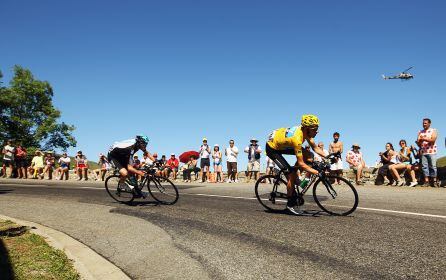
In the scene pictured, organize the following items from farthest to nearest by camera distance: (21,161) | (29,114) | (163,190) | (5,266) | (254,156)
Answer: (29,114), (21,161), (254,156), (163,190), (5,266)

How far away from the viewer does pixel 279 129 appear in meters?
8.12

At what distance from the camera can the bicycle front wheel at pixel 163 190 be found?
33.2 ft

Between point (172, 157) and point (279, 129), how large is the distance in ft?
45.6

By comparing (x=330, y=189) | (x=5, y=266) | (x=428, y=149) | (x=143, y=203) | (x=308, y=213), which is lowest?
(x=5, y=266)

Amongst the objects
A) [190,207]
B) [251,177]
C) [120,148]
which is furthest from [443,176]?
[120,148]

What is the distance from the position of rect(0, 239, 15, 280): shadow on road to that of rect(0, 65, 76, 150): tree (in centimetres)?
4838

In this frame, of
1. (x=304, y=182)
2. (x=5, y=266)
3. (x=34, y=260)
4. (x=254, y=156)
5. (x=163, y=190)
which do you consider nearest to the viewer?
(x=5, y=266)

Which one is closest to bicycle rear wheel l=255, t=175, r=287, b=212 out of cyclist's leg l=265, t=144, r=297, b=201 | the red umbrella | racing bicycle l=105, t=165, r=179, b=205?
cyclist's leg l=265, t=144, r=297, b=201

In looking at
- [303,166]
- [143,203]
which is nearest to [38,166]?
[143,203]

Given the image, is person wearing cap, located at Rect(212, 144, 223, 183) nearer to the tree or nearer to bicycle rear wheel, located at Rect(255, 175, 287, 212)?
bicycle rear wheel, located at Rect(255, 175, 287, 212)

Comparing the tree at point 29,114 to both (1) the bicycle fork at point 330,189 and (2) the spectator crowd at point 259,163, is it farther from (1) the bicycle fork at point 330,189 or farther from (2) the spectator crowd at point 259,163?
(1) the bicycle fork at point 330,189

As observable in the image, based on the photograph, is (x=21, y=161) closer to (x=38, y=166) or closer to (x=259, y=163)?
(x=38, y=166)

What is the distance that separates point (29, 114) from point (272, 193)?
169 feet

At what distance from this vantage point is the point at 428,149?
45.2 feet
